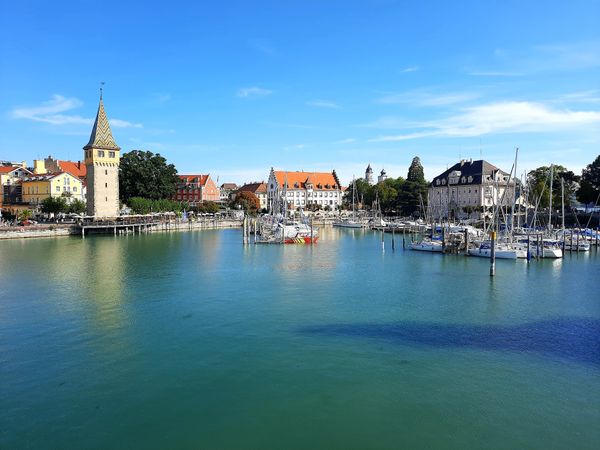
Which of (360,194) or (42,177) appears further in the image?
(360,194)

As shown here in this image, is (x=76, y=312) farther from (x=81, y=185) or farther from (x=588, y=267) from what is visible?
(x=81, y=185)

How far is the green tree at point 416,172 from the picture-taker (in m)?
103

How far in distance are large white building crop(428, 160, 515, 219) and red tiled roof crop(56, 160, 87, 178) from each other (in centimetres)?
6565

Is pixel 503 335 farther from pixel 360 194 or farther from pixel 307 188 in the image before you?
pixel 307 188

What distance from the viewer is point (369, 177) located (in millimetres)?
148250

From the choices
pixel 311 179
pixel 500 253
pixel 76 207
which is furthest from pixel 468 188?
pixel 76 207

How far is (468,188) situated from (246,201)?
50.0m

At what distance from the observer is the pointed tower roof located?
71.1 metres

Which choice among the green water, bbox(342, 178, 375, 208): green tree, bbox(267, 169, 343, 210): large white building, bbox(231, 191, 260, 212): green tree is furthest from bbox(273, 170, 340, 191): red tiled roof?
the green water

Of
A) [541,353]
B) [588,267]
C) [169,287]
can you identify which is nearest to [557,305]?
[541,353]

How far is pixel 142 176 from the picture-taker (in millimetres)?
85688

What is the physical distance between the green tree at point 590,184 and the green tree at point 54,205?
7926cm

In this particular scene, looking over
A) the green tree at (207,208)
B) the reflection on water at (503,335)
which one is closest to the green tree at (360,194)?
the green tree at (207,208)

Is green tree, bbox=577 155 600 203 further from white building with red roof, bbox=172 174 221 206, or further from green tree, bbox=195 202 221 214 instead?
white building with red roof, bbox=172 174 221 206
